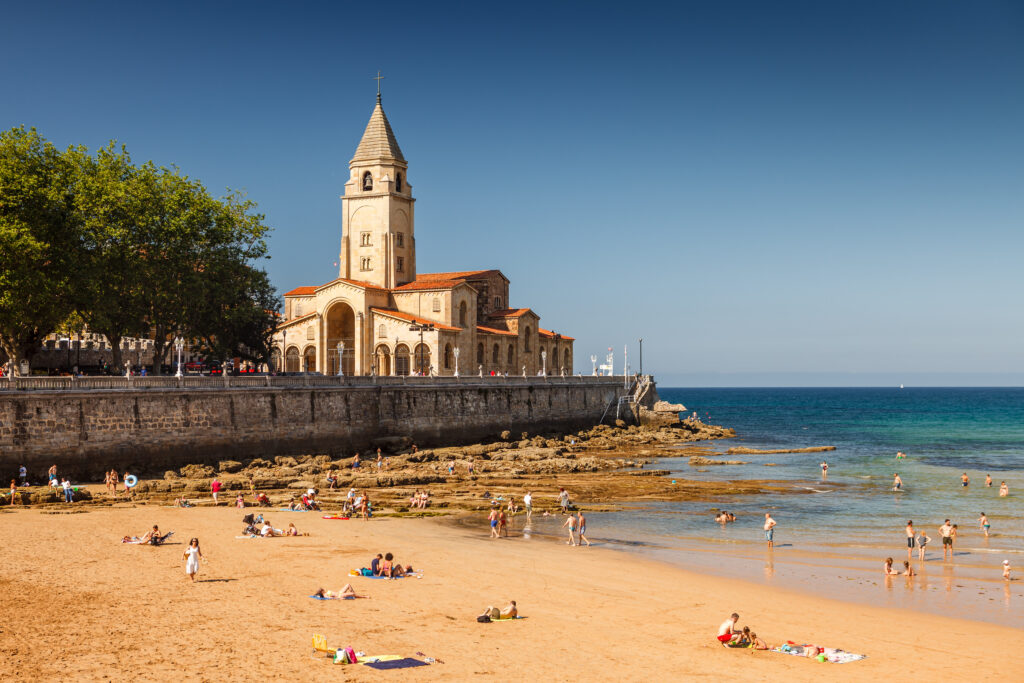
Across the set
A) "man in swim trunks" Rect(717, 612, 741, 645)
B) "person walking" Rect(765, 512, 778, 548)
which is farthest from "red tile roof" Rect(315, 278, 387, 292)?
"man in swim trunks" Rect(717, 612, 741, 645)

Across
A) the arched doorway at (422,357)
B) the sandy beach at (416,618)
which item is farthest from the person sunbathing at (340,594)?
the arched doorway at (422,357)

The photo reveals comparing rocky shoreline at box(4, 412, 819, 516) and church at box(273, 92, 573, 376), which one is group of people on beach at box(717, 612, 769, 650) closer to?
rocky shoreline at box(4, 412, 819, 516)

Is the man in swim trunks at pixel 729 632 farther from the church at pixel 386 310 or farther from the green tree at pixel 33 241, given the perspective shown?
the church at pixel 386 310

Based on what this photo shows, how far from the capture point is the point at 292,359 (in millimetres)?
79625

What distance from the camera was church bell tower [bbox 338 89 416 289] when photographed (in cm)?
8331

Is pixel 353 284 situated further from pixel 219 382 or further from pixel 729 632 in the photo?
pixel 729 632

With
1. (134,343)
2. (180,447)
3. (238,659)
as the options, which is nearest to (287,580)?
(238,659)

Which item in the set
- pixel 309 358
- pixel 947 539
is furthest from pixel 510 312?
pixel 947 539

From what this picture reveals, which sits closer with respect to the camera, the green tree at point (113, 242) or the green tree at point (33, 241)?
the green tree at point (33, 241)

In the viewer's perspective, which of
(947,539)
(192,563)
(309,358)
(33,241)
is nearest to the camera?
(192,563)

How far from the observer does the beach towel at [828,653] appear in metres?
18.5

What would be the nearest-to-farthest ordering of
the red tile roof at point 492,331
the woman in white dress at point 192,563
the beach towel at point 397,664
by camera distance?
the beach towel at point 397,664, the woman in white dress at point 192,563, the red tile roof at point 492,331

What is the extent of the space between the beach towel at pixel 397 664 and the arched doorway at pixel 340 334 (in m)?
61.7

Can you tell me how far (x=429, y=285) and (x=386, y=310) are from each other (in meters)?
4.58
